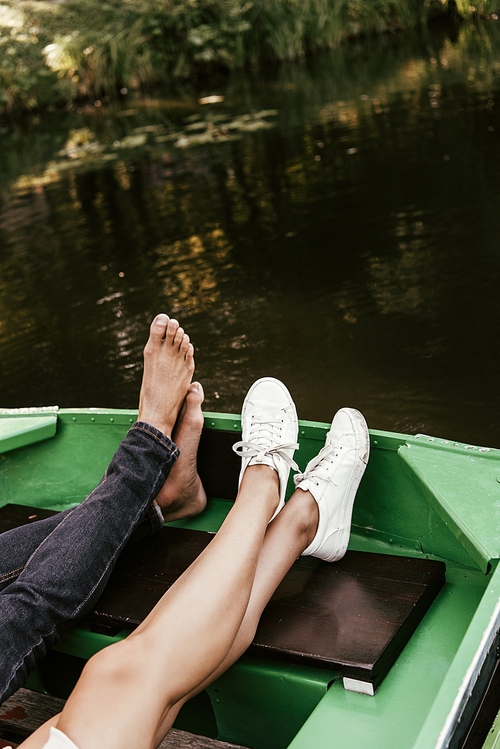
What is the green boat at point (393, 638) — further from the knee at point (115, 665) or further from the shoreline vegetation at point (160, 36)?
the shoreline vegetation at point (160, 36)

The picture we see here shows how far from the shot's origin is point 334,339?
320 centimetres

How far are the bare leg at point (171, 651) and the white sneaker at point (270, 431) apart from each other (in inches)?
6.5

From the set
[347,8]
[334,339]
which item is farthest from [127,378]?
Result: [347,8]

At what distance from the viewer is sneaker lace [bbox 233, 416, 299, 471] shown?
4.85 ft

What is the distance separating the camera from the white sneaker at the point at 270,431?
1.46 meters

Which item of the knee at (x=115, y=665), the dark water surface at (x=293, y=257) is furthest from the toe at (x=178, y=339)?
the dark water surface at (x=293, y=257)

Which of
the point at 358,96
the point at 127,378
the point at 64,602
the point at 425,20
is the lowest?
the point at 127,378

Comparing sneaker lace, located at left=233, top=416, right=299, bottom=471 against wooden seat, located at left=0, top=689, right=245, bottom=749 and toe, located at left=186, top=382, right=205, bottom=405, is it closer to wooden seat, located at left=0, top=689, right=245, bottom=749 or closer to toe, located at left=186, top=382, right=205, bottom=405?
toe, located at left=186, top=382, right=205, bottom=405

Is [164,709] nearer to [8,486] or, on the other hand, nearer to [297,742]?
[297,742]

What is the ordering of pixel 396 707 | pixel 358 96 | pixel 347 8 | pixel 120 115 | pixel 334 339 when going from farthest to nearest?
pixel 347 8, pixel 120 115, pixel 358 96, pixel 334 339, pixel 396 707

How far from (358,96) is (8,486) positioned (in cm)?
744

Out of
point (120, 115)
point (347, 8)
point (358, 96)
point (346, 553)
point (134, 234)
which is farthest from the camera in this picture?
point (347, 8)

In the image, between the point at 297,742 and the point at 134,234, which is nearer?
the point at 297,742

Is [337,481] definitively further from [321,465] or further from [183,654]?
[183,654]
